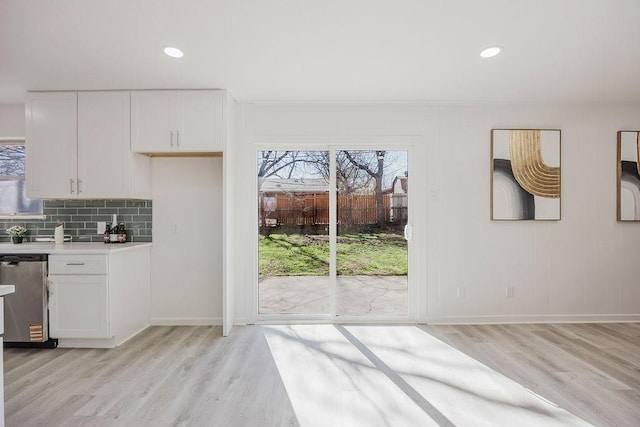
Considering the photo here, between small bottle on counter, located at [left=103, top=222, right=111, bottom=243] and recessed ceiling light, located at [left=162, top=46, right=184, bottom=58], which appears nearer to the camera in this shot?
recessed ceiling light, located at [left=162, top=46, right=184, bottom=58]

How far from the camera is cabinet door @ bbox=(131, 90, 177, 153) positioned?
3330mm

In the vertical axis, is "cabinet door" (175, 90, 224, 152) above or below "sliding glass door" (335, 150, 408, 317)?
above

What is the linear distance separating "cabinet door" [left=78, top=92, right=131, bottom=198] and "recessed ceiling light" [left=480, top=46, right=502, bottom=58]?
320 cm

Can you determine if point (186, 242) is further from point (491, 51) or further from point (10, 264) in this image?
point (491, 51)

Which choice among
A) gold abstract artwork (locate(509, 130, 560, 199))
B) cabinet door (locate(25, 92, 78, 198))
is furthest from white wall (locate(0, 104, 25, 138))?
Answer: gold abstract artwork (locate(509, 130, 560, 199))

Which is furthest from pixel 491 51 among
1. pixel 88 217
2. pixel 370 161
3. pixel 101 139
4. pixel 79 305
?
pixel 88 217

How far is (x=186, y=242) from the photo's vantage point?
3.71 meters

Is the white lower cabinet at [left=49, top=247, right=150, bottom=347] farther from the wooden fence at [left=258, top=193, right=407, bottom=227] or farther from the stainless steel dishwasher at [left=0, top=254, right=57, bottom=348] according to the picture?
the wooden fence at [left=258, top=193, right=407, bottom=227]

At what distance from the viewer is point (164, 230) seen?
3.71 meters

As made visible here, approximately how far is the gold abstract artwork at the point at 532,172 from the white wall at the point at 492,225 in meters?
0.16

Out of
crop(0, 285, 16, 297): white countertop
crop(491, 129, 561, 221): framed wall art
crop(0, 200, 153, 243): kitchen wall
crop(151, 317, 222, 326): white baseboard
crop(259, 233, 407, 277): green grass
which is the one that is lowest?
crop(151, 317, 222, 326): white baseboard

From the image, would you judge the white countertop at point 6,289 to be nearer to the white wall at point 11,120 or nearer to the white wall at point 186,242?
the white wall at point 186,242

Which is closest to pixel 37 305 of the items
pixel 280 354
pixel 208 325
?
pixel 208 325

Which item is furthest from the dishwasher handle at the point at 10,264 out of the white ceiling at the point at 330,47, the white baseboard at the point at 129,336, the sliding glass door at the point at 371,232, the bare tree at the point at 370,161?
the bare tree at the point at 370,161
